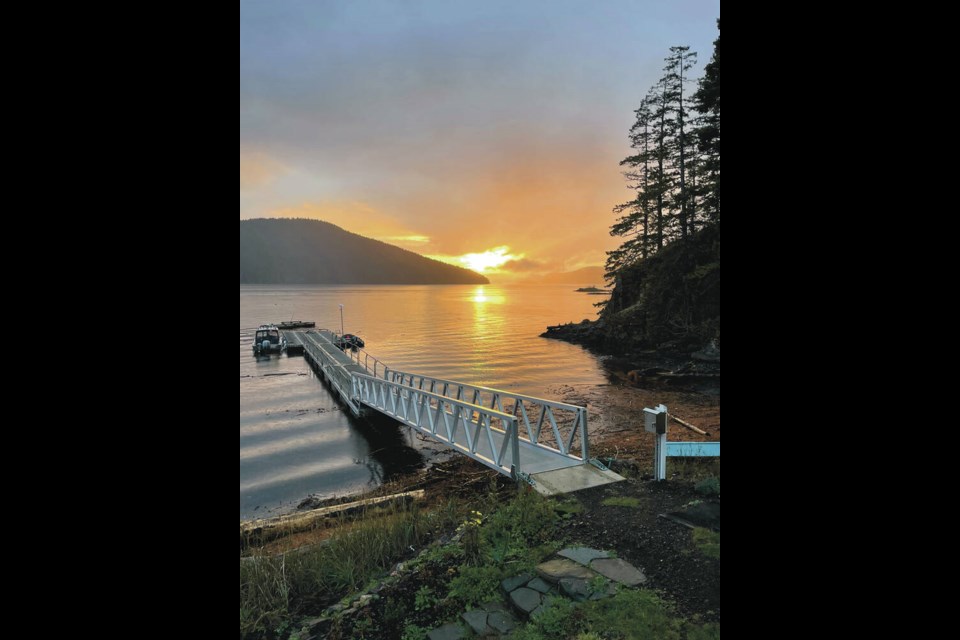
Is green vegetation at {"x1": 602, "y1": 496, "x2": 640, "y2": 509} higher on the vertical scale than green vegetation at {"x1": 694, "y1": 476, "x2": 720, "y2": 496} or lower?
lower

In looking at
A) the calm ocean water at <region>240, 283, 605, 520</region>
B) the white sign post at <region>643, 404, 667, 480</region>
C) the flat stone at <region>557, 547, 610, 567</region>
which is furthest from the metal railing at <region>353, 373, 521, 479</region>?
the flat stone at <region>557, 547, 610, 567</region>

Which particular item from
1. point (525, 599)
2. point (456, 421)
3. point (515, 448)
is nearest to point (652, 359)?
point (456, 421)

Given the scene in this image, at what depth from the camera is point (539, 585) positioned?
397 cm

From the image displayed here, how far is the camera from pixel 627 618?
3395mm

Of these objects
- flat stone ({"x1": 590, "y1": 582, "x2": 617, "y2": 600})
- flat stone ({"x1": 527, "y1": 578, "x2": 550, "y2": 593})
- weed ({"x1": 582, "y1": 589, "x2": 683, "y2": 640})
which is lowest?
flat stone ({"x1": 527, "y1": 578, "x2": 550, "y2": 593})

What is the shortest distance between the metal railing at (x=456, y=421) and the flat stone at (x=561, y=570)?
2.91 m

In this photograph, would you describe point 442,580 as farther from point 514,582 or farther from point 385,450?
point 385,450

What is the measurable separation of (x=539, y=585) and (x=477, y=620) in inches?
24.2

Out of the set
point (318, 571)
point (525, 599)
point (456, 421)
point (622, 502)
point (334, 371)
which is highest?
point (456, 421)

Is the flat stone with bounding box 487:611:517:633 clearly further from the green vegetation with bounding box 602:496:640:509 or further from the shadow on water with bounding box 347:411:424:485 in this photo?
the shadow on water with bounding box 347:411:424:485

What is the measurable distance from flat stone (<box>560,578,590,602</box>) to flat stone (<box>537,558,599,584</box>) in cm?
7

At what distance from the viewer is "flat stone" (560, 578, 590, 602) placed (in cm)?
374
